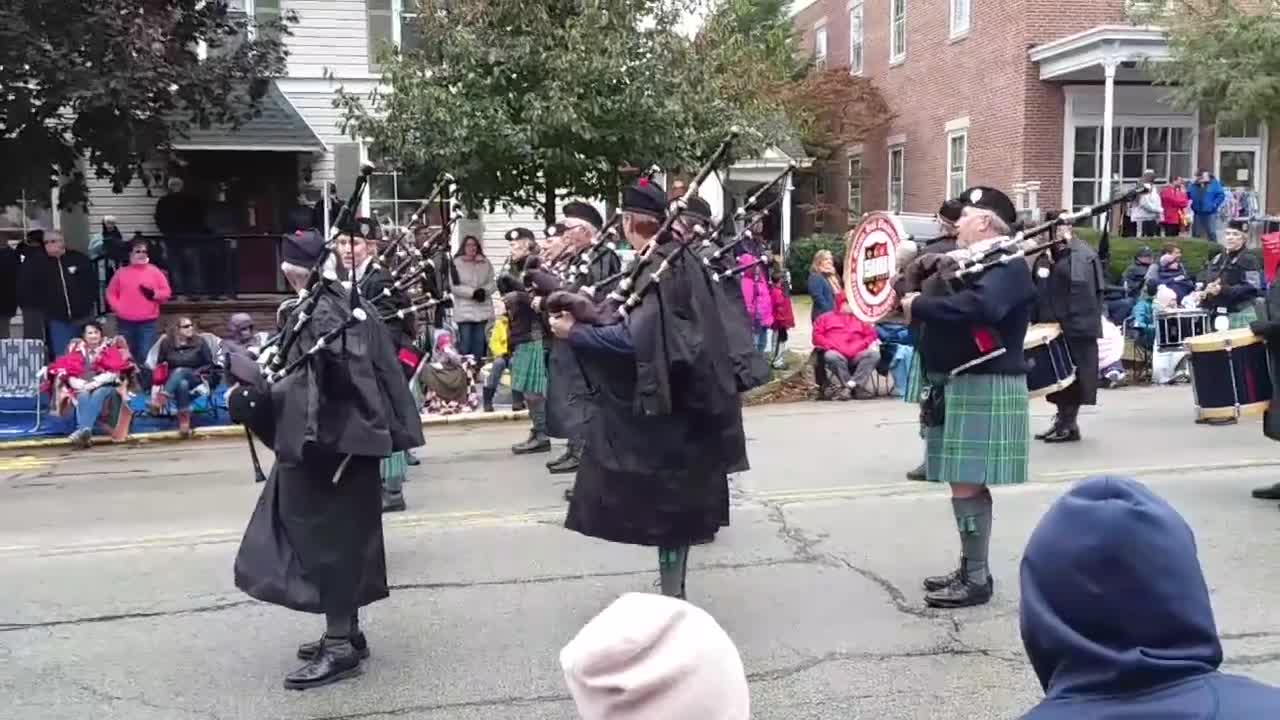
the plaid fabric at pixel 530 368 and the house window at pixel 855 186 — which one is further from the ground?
the house window at pixel 855 186

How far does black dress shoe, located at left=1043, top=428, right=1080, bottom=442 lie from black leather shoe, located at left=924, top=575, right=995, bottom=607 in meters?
4.89

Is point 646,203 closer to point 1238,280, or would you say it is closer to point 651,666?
point 651,666

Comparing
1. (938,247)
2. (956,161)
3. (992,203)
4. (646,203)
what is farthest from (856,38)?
(646,203)

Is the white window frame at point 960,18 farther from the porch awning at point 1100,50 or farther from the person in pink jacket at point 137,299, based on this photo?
the person in pink jacket at point 137,299

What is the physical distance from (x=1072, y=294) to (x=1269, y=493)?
295 centimetres

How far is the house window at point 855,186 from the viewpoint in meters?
28.5

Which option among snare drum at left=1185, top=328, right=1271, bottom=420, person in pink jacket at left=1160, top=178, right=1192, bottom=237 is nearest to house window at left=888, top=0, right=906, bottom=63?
person in pink jacket at left=1160, top=178, right=1192, bottom=237

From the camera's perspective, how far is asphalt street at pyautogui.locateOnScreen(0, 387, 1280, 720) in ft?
16.6

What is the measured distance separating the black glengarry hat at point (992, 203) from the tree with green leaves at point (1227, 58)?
14357 millimetres

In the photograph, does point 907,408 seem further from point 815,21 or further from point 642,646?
point 815,21

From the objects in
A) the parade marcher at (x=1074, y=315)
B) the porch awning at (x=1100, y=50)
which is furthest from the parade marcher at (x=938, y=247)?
the porch awning at (x=1100, y=50)

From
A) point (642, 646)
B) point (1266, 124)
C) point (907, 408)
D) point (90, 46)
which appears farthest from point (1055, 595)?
point (1266, 124)

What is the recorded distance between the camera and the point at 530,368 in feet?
32.6

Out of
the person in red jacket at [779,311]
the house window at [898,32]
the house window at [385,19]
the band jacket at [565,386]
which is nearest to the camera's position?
the band jacket at [565,386]
